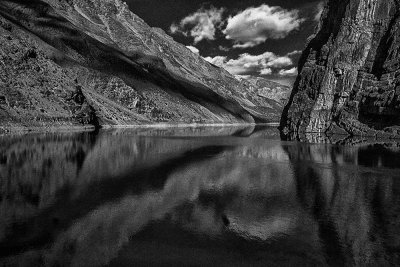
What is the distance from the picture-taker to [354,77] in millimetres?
161250

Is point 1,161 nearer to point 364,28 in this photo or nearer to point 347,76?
point 347,76

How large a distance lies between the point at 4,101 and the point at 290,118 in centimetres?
12801

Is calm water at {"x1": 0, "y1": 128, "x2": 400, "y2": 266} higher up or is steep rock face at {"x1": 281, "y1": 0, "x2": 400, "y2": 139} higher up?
steep rock face at {"x1": 281, "y1": 0, "x2": 400, "y2": 139}

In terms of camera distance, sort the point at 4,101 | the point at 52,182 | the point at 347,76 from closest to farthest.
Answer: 1. the point at 52,182
2. the point at 4,101
3. the point at 347,76

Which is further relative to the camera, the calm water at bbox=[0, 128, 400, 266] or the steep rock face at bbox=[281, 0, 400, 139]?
the steep rock face at bbox=[281, 0, 400, 139]

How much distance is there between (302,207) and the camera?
35.5m

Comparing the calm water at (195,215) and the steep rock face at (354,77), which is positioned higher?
the steep rock face at (354,77)

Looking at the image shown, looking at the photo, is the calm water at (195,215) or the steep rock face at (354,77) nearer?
the calm water at (195,215)

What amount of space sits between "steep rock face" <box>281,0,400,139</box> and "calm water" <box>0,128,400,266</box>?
301 ft

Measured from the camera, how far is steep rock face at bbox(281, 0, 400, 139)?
460 feet

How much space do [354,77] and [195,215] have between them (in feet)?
485

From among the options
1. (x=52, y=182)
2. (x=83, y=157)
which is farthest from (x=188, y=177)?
(x=83, y=157)

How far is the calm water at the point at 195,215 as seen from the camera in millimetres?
23422

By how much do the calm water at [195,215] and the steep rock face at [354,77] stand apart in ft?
301
